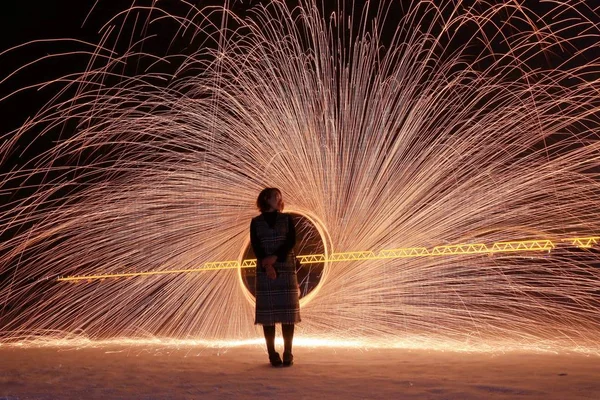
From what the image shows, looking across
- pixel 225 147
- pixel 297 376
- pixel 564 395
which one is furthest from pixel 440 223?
pixel 564 395

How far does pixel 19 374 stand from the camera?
636 cm

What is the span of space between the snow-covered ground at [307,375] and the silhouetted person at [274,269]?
1.24ft

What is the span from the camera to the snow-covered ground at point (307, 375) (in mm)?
5043

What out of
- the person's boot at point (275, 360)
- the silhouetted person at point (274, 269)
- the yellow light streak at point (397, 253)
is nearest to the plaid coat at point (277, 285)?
the silhouetted person at point (274, 269)

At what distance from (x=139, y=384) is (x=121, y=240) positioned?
13.5ft

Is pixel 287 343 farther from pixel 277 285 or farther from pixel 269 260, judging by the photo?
pixel 269 260

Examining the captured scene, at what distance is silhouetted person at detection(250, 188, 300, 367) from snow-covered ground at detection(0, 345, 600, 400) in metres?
0.38

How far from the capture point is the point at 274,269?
6.53m

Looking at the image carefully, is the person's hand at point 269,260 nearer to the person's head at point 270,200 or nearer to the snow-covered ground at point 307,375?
the person's head at point 270,200

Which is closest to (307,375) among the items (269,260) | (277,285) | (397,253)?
(277,285)

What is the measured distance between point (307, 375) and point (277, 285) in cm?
95

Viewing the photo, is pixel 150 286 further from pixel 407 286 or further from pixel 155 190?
pixel 407 286

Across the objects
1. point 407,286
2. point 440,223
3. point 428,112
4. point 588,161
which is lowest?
point 407,286

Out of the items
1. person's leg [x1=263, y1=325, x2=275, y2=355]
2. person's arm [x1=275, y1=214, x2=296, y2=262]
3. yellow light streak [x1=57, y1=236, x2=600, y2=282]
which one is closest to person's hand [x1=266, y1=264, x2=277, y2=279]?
person's arm [x1=275, y1=214, x2=296, y2=262]
